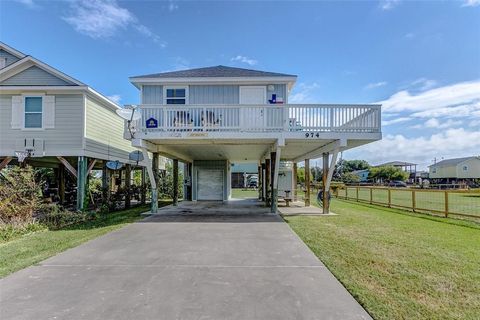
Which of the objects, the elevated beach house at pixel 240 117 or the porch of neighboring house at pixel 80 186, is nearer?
the elevated beach house at pixel 240 117

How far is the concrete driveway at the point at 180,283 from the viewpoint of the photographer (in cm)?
326

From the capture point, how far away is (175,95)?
12703mm

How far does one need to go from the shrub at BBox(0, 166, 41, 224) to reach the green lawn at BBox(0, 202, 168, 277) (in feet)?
2.71

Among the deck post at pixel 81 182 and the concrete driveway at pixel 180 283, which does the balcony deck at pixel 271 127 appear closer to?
the deck post at pixel 81 182

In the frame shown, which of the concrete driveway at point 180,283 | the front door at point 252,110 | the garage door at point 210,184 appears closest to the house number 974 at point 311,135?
the front door at point 252,110

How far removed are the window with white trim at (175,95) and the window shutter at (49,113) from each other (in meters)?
4.41

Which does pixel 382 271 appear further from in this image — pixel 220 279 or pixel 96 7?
pixel 96 7

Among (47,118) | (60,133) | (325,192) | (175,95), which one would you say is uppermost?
(175,95)

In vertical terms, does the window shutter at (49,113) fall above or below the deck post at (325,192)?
above

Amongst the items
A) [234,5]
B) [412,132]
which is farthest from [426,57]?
[412,132]

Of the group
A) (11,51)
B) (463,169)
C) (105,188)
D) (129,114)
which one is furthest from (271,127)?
(463,169)

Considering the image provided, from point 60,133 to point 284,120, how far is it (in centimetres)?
894

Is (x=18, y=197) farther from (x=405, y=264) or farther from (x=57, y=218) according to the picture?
(x=405, y=264)

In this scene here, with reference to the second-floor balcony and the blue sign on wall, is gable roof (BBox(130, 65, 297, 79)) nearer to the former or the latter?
the second-floor balcony
